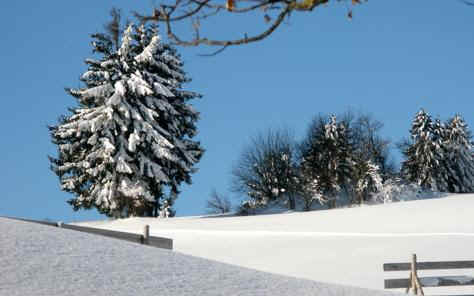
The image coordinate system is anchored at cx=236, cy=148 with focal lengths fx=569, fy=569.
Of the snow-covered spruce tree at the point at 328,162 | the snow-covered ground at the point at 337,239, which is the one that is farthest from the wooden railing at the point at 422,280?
the snow-covered spruce tree at the point at 328,162

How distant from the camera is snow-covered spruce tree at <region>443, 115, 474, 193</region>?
53562 mm

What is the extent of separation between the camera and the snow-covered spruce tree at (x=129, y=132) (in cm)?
2914

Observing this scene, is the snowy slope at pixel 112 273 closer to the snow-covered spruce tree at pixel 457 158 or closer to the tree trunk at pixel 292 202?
the tree trunk at pixel 292 202

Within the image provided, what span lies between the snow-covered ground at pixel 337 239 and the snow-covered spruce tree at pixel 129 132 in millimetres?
3434

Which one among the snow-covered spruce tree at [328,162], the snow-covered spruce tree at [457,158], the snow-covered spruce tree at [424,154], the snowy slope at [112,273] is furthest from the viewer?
the snow-covered spruce tree at [457,158]

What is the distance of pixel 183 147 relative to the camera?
3241 centimetres

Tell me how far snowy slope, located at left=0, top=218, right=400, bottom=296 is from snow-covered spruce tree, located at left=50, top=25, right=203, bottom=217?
19106 millimetres

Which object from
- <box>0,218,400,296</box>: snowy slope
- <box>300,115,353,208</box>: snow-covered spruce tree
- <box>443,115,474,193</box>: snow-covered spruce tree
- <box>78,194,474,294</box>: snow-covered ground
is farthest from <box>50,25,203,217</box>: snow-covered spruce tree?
<box>443,115,474,193</box>: snow-covered spruce tree

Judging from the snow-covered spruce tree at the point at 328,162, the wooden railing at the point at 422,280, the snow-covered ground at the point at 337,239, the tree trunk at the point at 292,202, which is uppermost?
the snow-covered spruce tree at the point at 328,162

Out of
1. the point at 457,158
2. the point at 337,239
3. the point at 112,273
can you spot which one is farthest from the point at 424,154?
the point at 112,273

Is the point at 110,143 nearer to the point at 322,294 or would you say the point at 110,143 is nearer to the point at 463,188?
the point at 322,294

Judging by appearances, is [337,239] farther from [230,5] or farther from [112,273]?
[230,5]

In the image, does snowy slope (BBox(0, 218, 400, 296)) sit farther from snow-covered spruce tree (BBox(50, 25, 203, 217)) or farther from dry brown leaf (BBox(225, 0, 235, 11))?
snow-covered spruce tree (BBox(50, 25, 203, 217))

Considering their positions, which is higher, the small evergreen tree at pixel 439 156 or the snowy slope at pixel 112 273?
the small evergreen tree at pixel 439 156
